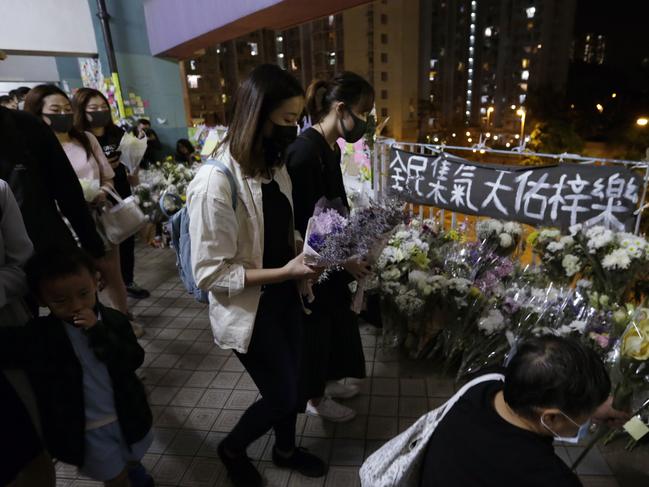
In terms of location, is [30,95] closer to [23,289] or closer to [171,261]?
[23,289]

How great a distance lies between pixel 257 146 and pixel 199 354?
2.29 metres

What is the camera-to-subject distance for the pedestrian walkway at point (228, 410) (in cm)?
227

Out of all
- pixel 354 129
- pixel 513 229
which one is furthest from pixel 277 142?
pixel 513 229

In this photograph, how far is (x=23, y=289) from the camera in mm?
1583

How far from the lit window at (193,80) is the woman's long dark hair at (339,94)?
260 inches

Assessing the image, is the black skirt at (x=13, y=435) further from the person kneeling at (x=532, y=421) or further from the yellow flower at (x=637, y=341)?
the yellow flower at (x=637, y=341)

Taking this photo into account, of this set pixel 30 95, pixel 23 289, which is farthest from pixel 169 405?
pixel 30 95

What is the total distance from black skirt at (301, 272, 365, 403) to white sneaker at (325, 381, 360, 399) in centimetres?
16

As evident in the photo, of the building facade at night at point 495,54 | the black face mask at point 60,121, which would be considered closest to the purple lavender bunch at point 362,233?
the black face mask at point 60,121

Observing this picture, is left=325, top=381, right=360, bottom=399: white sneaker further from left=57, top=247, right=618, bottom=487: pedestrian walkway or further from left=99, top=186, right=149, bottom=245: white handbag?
left=99, top=186, right=149, bottom=245: white handbag

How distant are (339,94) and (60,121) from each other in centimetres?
197

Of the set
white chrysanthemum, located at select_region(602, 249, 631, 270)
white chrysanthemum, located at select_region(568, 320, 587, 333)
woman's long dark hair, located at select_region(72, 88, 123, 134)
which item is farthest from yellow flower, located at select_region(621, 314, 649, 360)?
woman's long dark hair, located at select_region(72, 88, 123, 134)

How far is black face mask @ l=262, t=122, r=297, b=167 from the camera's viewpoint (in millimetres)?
1679

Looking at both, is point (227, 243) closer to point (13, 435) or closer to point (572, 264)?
point (13, 435)
